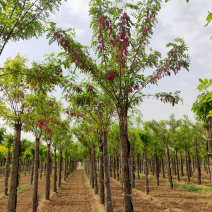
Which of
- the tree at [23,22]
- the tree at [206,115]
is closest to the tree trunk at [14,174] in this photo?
the tree at [23,22]

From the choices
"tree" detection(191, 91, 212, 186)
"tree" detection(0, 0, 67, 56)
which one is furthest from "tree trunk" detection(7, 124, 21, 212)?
"tree" detection(191, 91, 212, 186)

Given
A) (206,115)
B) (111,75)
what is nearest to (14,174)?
(111,75)

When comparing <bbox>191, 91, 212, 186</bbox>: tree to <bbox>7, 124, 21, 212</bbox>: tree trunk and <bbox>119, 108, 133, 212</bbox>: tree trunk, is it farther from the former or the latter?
<bbox>7, 124, 21, 212</bbox>: tree trunk

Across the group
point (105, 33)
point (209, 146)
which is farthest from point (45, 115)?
point (209, 146)

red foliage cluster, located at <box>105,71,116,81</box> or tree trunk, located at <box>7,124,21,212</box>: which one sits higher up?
red foliage cluster, located at <box>105,71,116,81</box>

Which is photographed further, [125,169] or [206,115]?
[206,115]

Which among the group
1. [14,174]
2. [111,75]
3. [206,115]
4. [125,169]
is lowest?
[14,174]

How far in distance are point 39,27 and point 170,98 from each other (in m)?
5.85

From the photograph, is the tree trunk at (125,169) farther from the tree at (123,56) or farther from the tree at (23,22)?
the tree at (23,22)

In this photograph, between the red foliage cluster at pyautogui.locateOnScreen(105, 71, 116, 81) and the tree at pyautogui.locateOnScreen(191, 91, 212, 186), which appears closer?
the red foliage cluster at pyautogui.locateOnScreen(105, 71, 116, 81)

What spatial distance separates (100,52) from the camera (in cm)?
696

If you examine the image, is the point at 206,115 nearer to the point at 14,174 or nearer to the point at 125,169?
the point at 125,169

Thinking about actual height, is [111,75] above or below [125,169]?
above

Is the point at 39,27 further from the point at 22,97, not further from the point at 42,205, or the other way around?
the point at 42,205
